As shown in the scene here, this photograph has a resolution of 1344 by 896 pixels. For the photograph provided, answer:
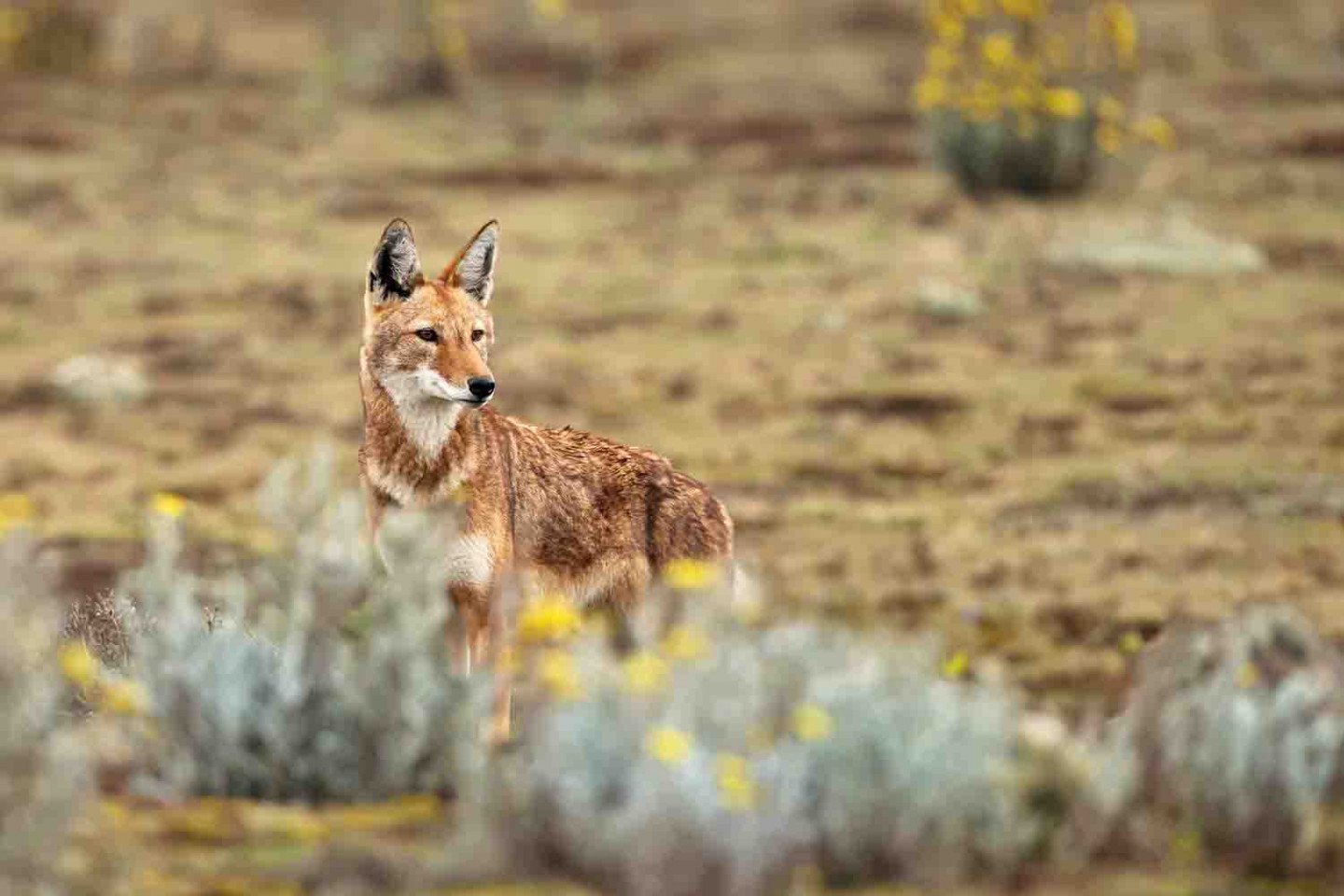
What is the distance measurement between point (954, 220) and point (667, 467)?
1258 centimetres

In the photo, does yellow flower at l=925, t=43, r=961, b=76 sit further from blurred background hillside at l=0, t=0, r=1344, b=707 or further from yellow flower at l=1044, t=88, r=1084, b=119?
yellow flower at l=1044, t=88, r=1084, b=119

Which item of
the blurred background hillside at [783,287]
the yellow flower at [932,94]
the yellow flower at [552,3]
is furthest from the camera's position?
the yellow flower at [552,3]

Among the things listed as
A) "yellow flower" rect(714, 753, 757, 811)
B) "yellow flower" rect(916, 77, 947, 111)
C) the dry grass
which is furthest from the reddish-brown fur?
"yellow flower" rect(916, 77, 947, 111)

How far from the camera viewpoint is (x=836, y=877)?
4488 mm

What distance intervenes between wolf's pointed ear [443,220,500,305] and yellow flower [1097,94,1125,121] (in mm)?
13532

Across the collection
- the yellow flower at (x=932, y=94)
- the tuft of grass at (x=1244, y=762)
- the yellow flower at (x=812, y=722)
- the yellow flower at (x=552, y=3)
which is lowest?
the tuft of grass at (x=1244, y=762)

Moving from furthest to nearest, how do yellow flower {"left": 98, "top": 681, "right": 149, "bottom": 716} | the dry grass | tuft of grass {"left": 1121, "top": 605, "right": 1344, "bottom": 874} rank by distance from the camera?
the dry grass < yellow flower {"left": 98, "top": 681, "right": 149, "bottom": 716} < tuft of grass {"left": 1121, "top": 605, "right": 1344, "bottom": 874}

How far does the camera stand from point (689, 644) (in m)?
4.40

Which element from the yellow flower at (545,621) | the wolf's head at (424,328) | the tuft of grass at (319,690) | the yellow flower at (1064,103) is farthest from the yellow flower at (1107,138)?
the yellow flower at (545,621)

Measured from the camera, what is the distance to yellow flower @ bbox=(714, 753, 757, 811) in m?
4.21

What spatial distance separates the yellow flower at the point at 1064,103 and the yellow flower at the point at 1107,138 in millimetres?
263

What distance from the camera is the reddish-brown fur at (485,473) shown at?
23.4 feet

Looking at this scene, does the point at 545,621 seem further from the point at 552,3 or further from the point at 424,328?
the point at 552,3

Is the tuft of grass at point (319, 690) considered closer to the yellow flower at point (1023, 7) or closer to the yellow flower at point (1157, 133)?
the yellow flower at point (1023, 7)
